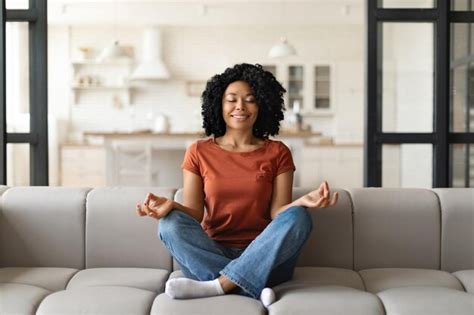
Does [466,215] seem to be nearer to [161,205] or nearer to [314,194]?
[314,194]

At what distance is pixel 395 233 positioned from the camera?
2.65m

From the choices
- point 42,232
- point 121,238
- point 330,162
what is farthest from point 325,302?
point 330,162

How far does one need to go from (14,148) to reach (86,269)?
935 mm

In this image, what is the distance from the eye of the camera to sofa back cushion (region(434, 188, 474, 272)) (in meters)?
2.64

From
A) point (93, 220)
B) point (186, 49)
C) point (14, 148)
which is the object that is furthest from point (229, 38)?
point (93, 220)

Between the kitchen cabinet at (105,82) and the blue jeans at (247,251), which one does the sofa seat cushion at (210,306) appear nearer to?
the blue jeans at (247,251)

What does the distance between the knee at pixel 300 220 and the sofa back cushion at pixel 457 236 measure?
75 centimetres

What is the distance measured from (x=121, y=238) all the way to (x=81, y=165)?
6465 mm

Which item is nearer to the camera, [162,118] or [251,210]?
[251,210]

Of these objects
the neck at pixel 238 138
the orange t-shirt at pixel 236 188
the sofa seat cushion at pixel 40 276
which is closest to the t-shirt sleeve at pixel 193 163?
the orange t-shirt at pixel 236 188

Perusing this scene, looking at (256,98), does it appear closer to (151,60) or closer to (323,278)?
(323,278)

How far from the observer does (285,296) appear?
2.12 meters

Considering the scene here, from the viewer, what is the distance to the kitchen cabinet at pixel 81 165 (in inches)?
348

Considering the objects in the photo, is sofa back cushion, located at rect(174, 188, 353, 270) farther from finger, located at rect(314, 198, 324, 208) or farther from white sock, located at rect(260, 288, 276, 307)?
white sock, located at rect(260, 288, 276, 307)
